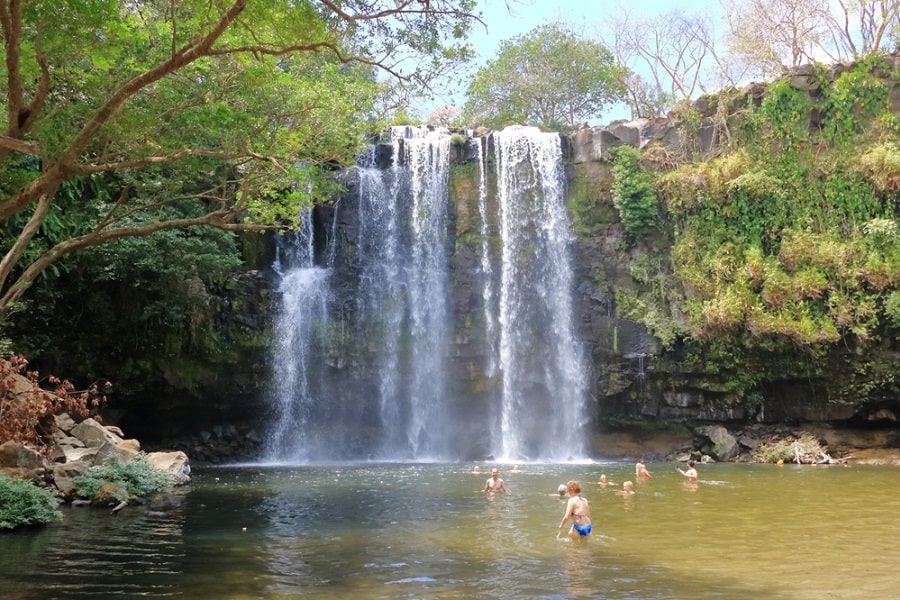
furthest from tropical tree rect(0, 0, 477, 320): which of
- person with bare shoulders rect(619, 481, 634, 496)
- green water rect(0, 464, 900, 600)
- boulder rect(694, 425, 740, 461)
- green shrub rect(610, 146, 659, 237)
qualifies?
boulder rect(694, 425, 740, 461)

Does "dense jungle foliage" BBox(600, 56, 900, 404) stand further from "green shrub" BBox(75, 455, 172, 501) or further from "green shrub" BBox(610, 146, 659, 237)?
"green shrub" BBox(75, 455, 172, 501)

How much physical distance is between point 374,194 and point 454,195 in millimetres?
2779

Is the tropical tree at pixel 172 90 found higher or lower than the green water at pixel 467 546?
higher

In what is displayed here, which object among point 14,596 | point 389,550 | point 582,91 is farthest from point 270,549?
point 582,91

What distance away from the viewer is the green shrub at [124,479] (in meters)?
13.2

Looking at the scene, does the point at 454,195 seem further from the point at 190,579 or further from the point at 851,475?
Result: the point at 190,579

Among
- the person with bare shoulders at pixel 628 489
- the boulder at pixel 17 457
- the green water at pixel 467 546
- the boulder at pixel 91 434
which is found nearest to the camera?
the green water at pixel 467 546

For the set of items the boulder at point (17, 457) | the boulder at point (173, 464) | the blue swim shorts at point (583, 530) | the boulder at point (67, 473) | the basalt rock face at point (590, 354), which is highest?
the basalt rock face at point (590, 354)

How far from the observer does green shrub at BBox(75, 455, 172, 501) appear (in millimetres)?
13164

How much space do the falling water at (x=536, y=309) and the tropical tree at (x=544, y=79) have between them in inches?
453

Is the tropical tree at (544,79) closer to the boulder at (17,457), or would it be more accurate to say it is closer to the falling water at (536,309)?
the falling water at (536,309)

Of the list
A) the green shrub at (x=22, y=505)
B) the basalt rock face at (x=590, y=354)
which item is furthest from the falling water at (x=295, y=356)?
the green shrub at (x=22, y=505)

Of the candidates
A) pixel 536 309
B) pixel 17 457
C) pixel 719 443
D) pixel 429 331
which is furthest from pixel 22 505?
pixel 719 443

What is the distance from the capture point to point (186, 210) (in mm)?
21344
